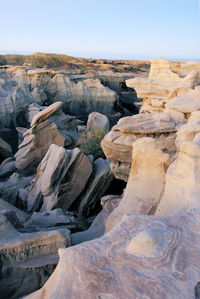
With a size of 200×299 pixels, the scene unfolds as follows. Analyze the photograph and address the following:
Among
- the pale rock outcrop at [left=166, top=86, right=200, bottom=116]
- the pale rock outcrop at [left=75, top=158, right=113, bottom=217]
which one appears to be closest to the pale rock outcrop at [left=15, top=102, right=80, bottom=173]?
the pale rock outcrop at [left=75, top=158, right=113, bottom=217]

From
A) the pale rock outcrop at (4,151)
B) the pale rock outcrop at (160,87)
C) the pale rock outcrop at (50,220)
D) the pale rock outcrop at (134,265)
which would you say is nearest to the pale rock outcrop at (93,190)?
the pale rock outcrop at (50,220)

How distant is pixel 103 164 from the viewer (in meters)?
6.92

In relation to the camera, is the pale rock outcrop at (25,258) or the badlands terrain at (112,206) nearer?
the badlands terrain at (112,206)

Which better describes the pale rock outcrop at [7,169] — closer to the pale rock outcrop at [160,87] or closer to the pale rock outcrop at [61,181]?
the pale rock outcrop at [61,181]

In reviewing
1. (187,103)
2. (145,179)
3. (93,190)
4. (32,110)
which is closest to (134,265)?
(145,179)

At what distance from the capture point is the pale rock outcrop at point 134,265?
5.23 feet

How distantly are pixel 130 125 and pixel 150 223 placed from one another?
3.54 m

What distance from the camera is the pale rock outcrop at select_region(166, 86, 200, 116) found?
17.5 ft

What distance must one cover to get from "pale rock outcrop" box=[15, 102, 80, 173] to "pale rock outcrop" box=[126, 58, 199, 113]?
3.26m

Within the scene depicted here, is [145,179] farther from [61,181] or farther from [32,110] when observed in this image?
[32,110]

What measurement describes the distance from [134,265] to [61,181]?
14.4 feet

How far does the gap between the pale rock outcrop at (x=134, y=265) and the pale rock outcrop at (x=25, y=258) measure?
127 cm

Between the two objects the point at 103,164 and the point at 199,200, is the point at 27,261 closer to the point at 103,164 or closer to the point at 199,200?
the point at 199,200

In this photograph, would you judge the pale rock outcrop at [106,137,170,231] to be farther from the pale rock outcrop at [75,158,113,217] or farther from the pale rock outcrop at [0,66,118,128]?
the pale rock outcrop at [0,66,118,128]
